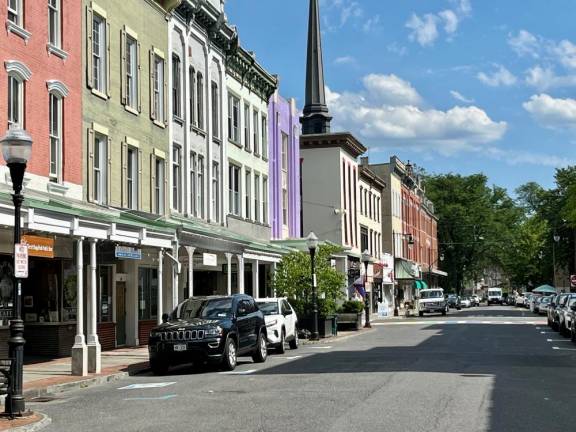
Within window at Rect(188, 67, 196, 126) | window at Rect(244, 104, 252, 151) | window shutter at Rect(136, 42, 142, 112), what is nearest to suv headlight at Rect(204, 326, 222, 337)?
window shutter at Rect(136, 42, 142, 112)

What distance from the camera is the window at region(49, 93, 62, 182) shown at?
2264 centimetres

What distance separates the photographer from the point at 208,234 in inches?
1106

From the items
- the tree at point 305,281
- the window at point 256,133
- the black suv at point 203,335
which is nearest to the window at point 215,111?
the window at point 256,133

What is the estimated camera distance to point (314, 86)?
63438 mm

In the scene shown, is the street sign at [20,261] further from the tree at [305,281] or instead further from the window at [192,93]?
the tree at [305,281]

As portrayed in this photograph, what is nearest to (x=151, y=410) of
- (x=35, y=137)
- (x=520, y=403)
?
(x=520, y=403)

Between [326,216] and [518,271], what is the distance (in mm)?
72354

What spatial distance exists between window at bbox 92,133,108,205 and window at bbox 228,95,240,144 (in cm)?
1233

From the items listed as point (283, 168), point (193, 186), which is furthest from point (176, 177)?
point (283, 168)

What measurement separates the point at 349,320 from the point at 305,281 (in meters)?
7.67

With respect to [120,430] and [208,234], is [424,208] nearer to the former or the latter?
[208,234]

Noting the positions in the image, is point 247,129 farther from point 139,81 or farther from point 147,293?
point 147,293

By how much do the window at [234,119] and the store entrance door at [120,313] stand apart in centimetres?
1165

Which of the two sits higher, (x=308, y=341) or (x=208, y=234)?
(x=208, y=234)
